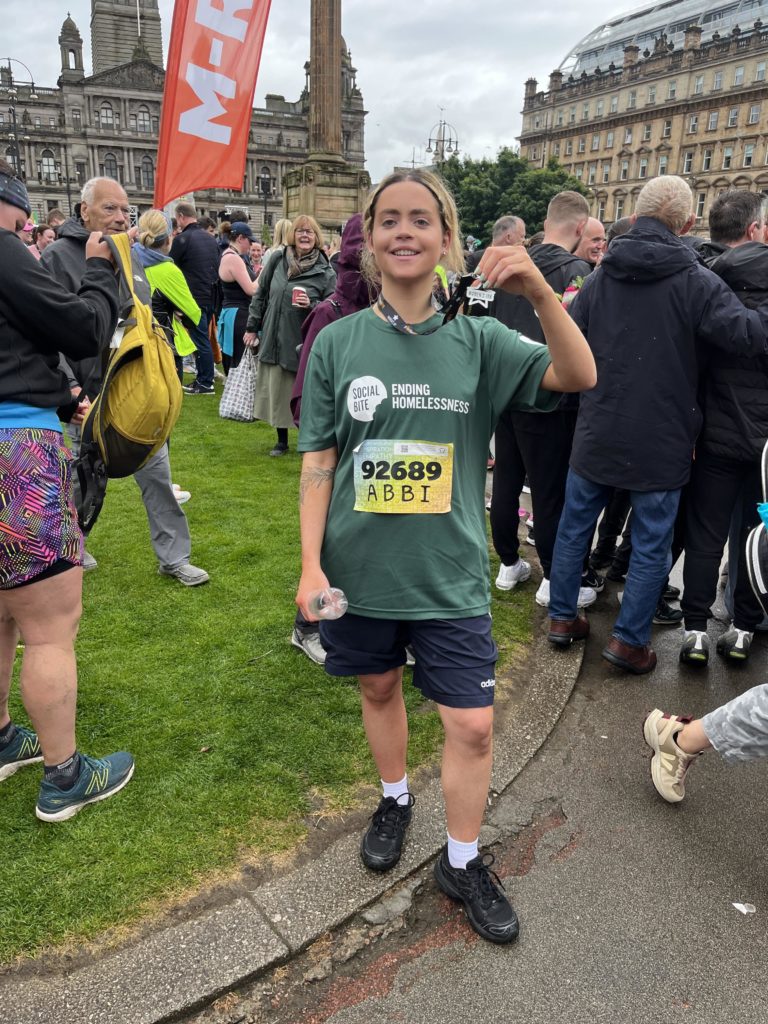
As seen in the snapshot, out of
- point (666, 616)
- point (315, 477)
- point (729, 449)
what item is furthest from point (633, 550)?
point (315, 477)

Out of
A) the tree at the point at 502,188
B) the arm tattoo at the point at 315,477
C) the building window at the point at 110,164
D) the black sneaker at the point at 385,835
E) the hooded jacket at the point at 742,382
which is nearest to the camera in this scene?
the arm tattoo at the point at 315,477

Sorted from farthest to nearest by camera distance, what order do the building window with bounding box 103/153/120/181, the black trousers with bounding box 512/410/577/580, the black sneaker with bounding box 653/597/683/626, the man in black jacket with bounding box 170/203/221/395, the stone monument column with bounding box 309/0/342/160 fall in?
the building window with bounding box 103/153/120/181 < the stone monument column with bounding box 309/0/342/160 < the man in black jacket with bounding box 170/203/221/395 < the black sneaker with bounding box 653/597/683/626 < the black trousers with bounding box 512/410/577/580

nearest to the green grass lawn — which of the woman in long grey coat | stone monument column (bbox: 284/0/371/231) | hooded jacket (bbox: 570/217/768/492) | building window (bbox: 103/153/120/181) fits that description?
hooded jacket (bbox: 570/217/768/492)

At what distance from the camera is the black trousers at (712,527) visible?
3.87m

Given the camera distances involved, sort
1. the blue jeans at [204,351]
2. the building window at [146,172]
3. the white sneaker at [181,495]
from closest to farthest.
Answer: the white sneaker at [181,495] → the blue jeans at [204,351] → the building window at [146,172]

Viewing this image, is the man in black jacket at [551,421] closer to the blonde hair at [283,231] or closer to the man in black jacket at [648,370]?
the man in black jacket at [648,370]

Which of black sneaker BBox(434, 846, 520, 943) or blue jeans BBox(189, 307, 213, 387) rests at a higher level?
blue jeans BBox(189, 307, 213, 387)

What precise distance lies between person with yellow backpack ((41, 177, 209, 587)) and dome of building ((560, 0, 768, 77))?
91456 millimetres

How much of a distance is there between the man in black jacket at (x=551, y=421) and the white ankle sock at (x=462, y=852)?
8.05 feet

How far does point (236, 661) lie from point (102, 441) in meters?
1.38

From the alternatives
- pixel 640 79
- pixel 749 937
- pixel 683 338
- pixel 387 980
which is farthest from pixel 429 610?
pixel 640 79

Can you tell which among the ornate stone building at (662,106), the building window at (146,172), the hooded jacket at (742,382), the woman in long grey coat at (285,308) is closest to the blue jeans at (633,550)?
the hooded jacket at (742,382)

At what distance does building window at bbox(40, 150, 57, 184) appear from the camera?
3452 inches

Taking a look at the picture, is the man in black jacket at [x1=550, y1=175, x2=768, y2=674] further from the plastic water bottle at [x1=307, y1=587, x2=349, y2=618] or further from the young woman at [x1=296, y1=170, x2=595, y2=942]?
the plastic water bottle at [x1=307, y1=587, x2=349, y2=618]
